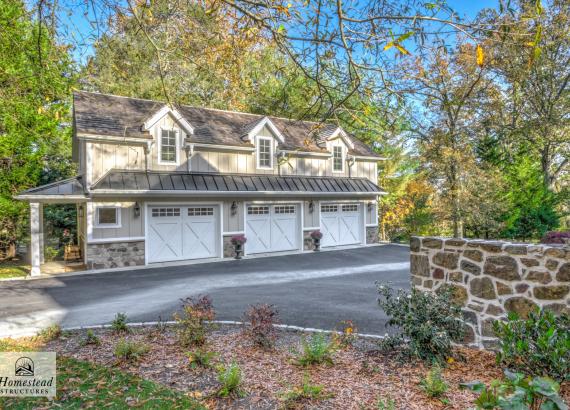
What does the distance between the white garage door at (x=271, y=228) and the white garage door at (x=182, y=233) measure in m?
1.51

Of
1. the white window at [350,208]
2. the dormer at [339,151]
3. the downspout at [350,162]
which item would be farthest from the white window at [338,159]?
the white window at [350,208]

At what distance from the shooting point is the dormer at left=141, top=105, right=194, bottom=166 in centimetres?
1402

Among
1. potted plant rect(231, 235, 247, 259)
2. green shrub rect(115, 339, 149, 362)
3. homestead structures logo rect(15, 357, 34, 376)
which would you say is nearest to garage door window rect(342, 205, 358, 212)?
potted plant rect(231, 235, 247, 259)

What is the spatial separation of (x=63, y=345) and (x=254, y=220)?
35.7ft

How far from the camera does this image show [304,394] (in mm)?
3773

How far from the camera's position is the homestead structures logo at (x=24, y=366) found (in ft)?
14.3

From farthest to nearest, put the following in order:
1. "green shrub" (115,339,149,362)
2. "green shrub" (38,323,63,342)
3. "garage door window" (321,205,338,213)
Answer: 1. "garage door window" (321,205,338,213)
2. "green shrub" (38,323,63,342)
3. "green shrub" (115,339,149,362)

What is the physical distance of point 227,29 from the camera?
18.6ft

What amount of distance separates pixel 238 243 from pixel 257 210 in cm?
181

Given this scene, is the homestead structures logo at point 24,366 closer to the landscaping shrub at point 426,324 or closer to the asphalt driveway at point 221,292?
the asphalt driveway at point 221,292

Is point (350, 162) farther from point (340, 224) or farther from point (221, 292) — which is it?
point (221, 292)

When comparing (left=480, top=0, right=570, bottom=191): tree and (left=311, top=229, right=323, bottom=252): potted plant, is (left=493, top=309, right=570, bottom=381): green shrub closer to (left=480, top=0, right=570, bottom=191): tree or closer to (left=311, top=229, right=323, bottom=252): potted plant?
(left=311, top=229, right=323, bottom=252): potted plant

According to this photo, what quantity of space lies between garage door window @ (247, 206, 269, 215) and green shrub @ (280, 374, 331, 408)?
40.3ft

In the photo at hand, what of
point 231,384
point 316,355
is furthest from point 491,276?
point 231,384
